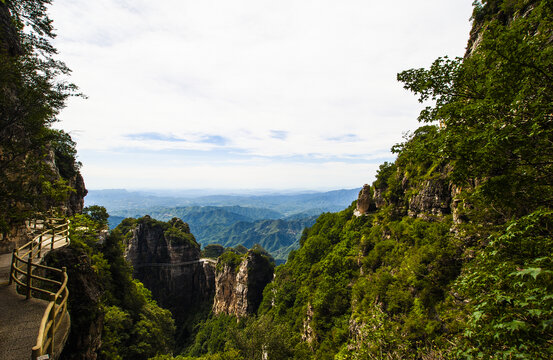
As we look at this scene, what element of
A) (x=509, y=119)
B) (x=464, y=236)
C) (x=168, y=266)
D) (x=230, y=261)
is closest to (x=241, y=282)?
(x=230, y=261)

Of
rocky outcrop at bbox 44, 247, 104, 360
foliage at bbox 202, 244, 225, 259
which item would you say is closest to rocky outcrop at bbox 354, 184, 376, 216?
rocky outcrop at bbox 44, 247, 104, 360

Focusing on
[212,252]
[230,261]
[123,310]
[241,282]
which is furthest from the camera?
[212,252]

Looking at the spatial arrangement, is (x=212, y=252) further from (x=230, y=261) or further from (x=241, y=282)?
(x=241, y=282)

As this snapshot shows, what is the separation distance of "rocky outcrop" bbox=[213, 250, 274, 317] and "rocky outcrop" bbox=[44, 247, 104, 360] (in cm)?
3922

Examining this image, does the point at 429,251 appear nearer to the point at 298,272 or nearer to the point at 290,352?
the point at 290,352

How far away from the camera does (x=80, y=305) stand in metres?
12.2

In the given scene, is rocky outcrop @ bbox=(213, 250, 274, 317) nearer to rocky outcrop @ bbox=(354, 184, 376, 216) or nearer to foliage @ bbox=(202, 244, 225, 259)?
rocky outcrop @ bbox=(354, 184, 376, 216)

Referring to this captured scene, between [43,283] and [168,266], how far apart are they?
59.6 metres

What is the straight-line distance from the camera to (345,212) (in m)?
46.8

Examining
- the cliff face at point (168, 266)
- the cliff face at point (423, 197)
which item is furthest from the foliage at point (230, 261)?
the cliff face at point (423, 197)

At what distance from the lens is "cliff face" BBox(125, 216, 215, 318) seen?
210ft

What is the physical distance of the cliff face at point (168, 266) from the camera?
210 feet

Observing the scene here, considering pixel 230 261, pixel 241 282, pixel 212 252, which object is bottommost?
pixel 212 252

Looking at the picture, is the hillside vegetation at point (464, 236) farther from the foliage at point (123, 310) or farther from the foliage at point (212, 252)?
the foliage at point (212, 252)
